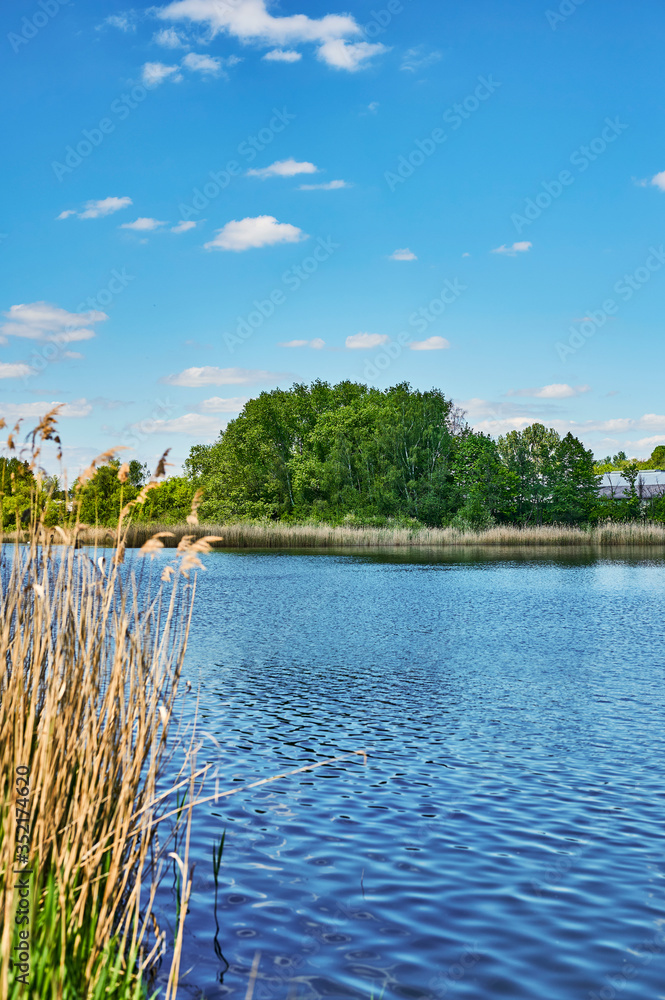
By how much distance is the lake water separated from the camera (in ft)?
13.6

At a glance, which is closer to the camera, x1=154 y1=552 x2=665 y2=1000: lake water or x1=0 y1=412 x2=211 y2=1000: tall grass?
x1=0 y1=412 x2=211 y2=1000: tall grass

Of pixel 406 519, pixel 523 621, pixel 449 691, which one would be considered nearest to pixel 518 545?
pixel 406 519

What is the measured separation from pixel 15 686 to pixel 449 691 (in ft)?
26.8

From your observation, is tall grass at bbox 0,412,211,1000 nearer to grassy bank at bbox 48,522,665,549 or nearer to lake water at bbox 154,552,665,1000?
lake water at bbox 154,552,665,1000

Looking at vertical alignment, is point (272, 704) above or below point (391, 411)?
below

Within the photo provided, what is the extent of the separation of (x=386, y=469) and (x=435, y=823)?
2223 inches

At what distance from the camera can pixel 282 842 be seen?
224 inches

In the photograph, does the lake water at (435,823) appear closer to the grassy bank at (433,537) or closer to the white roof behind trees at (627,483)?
the grassy bank at (433,537)

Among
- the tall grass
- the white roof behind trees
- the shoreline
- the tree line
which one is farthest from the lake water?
the white roof behind trees

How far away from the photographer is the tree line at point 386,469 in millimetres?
57938

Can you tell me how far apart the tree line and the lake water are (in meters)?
44.2

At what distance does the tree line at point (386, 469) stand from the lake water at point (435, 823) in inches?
1740

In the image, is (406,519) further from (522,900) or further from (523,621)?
(522,900)

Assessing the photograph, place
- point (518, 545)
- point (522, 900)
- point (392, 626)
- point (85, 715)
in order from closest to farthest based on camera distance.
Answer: point (85, 715)
point (522, 900)
point (392, 626)
point (518, 545)
